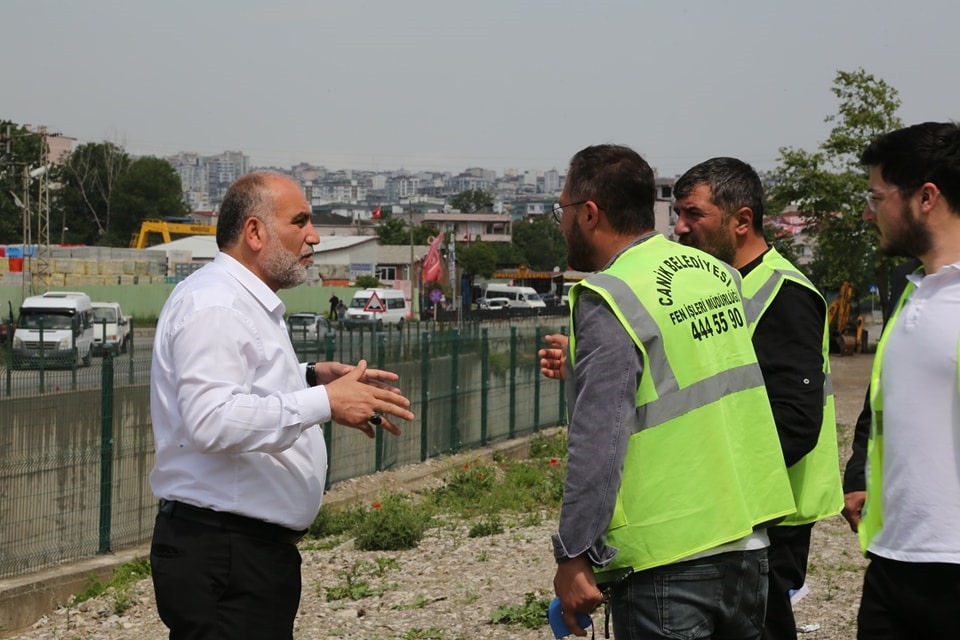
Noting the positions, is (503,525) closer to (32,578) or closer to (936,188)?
(32,578)

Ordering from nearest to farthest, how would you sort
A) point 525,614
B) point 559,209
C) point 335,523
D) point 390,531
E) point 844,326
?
point 559,209
point 525,614
point 390,531
point 335,523
point 844,326

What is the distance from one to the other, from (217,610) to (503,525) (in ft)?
23.1

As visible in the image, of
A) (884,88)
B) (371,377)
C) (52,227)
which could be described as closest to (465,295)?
(884,88)

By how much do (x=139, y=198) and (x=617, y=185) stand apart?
131m

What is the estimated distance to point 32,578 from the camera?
30.7ft

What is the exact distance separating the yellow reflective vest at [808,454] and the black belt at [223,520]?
1.73 meters

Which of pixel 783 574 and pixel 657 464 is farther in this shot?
pixel 783 574

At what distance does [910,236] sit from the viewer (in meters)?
3.51

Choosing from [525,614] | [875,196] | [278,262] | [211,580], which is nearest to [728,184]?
[875,196]

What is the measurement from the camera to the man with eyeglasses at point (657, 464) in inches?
128

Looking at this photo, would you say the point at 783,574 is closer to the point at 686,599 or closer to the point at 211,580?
the point at 686,599

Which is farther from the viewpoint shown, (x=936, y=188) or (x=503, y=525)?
(x=503, y=525)

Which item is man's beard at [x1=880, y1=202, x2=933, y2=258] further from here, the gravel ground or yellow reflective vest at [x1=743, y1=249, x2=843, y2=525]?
the gravel ground

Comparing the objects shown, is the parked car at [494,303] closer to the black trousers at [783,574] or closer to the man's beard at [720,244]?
the man's beard at [720,244]
